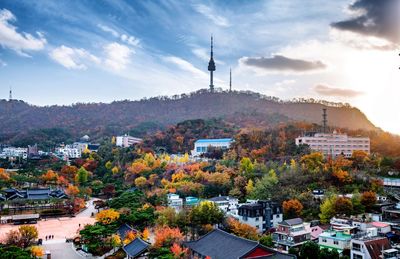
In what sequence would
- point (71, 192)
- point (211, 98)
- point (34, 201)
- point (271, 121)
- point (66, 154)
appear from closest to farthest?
point (34, 201) < point (71, 192) < point (66, 154) < point (271, 121) < point (211, 98)

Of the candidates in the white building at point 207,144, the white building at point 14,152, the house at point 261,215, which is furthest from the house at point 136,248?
the white building at point 14,152

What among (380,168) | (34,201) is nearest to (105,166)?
(34,201)

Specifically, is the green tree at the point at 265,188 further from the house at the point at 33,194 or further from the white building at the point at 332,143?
the house at the point at 33,194

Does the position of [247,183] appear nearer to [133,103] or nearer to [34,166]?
[34,166]

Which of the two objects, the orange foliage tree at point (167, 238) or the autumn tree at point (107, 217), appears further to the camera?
the autumn tree at point (107, 217)

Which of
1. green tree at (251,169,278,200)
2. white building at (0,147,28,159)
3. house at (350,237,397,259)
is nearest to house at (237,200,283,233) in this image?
green tree at (251,169,278,200)

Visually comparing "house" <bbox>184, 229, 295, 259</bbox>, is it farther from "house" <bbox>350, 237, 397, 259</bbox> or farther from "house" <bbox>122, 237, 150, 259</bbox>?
"house" <bbox>350, 237, 397, 259</bbox>
